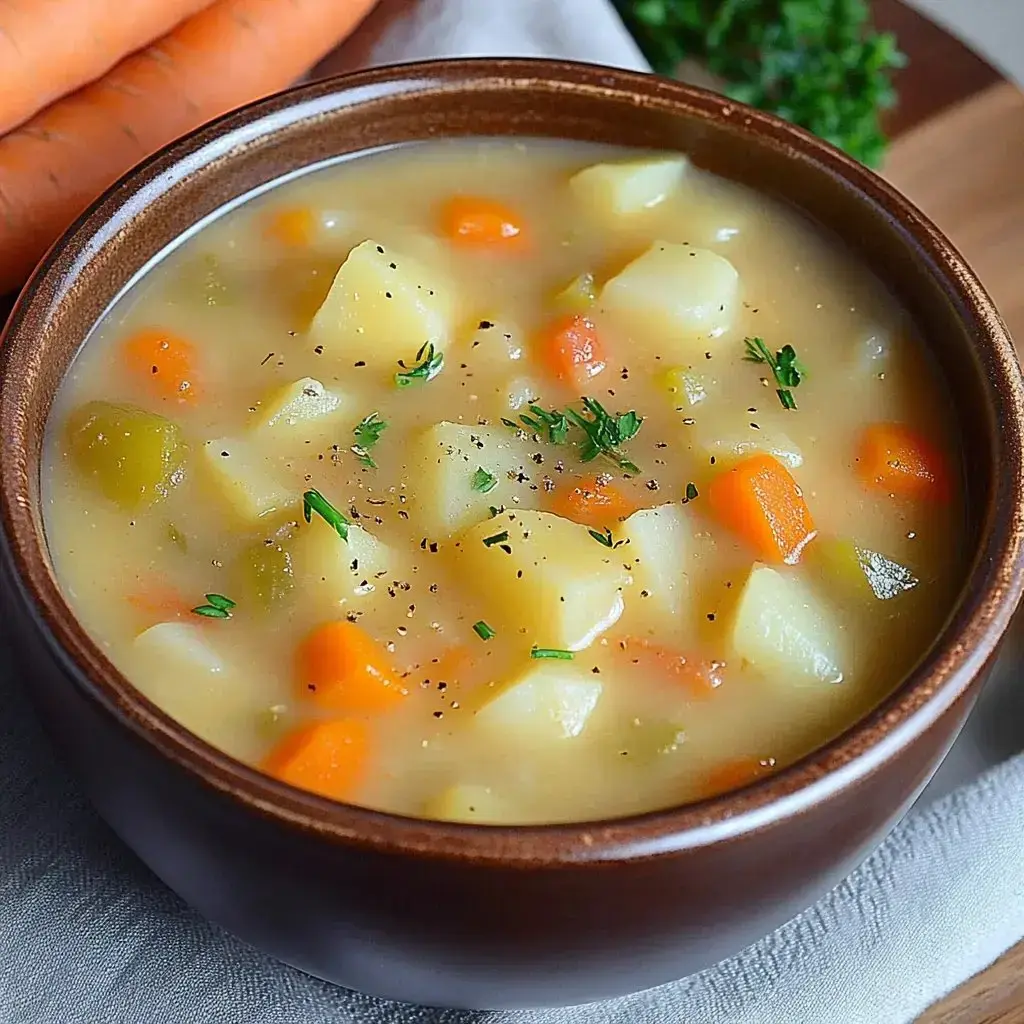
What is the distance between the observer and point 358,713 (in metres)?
1.63

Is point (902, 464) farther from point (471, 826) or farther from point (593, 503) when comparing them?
point (471, 826)

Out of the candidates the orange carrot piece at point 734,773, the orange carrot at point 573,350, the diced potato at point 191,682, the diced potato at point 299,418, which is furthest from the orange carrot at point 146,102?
the orange carrot piece at point 734,773

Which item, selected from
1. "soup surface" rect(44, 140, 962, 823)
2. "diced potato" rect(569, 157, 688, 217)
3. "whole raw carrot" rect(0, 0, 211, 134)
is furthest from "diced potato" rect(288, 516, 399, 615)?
"whole raw carrot" rect(0, 0, 211, 134)

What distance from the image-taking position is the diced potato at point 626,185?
2.18 meters

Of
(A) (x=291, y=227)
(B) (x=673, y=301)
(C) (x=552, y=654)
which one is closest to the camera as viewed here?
(C) (x=552, y=654)

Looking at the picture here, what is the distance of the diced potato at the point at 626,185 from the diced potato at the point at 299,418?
52 centimetres

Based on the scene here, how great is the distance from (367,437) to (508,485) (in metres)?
0.18

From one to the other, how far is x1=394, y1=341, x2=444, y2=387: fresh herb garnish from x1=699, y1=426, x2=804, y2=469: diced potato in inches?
13.5

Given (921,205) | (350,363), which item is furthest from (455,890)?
(921,205)

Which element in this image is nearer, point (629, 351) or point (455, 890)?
→ point (455, 890)

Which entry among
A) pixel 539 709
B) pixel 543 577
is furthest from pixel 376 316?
pixel 539 709

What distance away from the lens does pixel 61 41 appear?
7.76 feet

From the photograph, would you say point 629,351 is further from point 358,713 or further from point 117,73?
point 117,73

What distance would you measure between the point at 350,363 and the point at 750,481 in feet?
1.73
